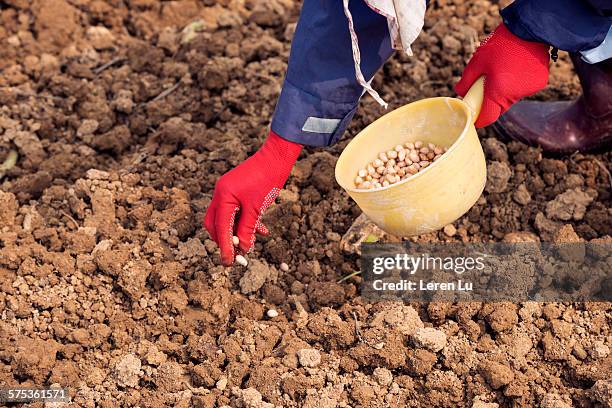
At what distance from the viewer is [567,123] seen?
2.51 meters

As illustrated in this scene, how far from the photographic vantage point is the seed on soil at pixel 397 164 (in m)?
2.01

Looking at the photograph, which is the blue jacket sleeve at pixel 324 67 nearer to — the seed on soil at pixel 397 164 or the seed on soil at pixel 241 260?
the seed on soil at pixel 397 164


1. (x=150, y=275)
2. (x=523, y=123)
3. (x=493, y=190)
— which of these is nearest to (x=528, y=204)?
(x=493, y=190)

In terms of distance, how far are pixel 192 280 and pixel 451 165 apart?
825mm

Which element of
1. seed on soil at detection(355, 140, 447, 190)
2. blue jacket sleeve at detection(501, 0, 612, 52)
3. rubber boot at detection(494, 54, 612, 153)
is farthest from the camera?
rubber boot at detection(494, 54, 612, 153)

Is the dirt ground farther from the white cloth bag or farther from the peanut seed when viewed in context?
the white cloth bag

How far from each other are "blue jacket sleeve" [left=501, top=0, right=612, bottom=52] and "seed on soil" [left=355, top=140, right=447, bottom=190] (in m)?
0.38

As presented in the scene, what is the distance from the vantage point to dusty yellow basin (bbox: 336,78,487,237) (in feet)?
6.05

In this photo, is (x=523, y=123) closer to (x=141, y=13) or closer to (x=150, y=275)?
(x=150, y=275)

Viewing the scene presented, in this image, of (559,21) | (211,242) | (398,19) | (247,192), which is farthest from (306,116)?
(559,21)

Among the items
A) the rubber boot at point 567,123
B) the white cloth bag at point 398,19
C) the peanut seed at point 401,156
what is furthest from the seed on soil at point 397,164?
the rubber boot at point 567,123

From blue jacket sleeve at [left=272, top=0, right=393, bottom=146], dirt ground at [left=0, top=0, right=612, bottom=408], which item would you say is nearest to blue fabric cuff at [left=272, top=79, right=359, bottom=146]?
blue jacket sleeve at [left=272, top=0, right=393, bottom=146]

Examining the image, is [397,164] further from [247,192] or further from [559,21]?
[559,21]

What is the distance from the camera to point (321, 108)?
2.04 metres
